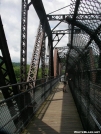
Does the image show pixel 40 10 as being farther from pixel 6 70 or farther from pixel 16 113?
pixel 16 113

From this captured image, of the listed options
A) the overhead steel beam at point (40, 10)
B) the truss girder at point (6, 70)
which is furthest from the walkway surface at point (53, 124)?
the overhead steel beam at point (40, 10)

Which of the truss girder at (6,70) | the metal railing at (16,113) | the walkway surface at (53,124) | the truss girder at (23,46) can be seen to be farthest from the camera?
the truss girder at (23,46)

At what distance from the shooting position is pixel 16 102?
13.1 feet

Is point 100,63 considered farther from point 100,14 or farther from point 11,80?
point 11,80

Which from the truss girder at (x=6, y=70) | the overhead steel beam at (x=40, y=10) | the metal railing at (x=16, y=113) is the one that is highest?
the overhead steel beam at (x=40, y=10)

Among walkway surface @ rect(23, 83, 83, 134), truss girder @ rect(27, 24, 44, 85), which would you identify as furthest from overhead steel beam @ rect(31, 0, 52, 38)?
walkway surface @ rect(23, 83, 83, 134)

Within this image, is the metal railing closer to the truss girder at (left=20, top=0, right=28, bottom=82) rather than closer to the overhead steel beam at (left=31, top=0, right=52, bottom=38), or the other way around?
the truss girder at (left=20, top=0, right=28, bottom=82)

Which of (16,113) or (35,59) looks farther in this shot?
(35,59)

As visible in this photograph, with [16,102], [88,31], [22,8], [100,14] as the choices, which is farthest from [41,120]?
[22,8]

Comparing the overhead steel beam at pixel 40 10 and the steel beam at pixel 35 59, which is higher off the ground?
the overhead steel beam at pixel 40 10

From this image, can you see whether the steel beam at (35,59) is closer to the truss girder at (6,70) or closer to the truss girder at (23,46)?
the truss girder at (23,46)

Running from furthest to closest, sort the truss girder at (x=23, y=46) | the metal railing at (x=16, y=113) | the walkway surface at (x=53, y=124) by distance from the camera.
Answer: the truss girder at (x=23, y=46)
the walkway surface at (x=53, y=124)
the metal railing at (x=16, y=113)

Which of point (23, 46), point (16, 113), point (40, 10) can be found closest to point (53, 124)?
point (16, 113)

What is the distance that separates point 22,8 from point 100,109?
18.8 feet
